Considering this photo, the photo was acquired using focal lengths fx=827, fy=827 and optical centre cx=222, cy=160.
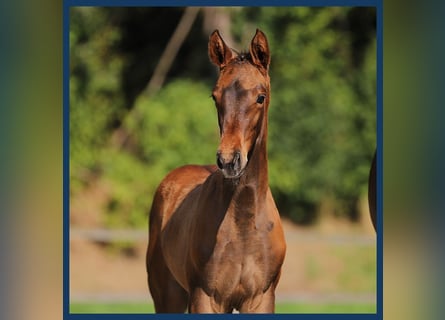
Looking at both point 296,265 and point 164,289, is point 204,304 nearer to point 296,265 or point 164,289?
point 164,289

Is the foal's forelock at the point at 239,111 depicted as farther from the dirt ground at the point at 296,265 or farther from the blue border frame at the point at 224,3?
the dirt ground at the point at 296,265

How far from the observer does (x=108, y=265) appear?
9.86 metres

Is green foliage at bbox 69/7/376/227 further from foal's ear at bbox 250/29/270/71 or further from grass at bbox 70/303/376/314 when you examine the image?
foal's ear at bbox 250/29/270/71

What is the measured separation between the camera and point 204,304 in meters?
4.38

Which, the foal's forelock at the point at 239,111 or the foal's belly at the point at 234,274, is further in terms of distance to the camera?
the foal's belly at the point at 234,274

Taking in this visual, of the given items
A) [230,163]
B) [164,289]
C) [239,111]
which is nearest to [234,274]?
[230,163]

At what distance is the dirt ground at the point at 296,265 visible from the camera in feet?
31.4

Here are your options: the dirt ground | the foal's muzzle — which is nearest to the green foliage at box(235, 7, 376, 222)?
the dirt ground

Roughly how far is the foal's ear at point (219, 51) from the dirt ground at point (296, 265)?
530cm

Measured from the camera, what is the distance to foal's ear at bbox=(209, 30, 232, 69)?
4344 mm

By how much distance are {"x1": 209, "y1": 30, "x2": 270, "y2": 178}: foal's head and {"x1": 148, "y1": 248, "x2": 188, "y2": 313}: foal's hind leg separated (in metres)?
1.45

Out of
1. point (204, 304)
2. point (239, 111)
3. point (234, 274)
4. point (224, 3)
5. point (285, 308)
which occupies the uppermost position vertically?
point (224, 3)

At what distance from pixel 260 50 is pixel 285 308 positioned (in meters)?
4.54

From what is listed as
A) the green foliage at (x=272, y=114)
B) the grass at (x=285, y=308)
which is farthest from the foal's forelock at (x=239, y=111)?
the green foliage at (x=272, y=114)
